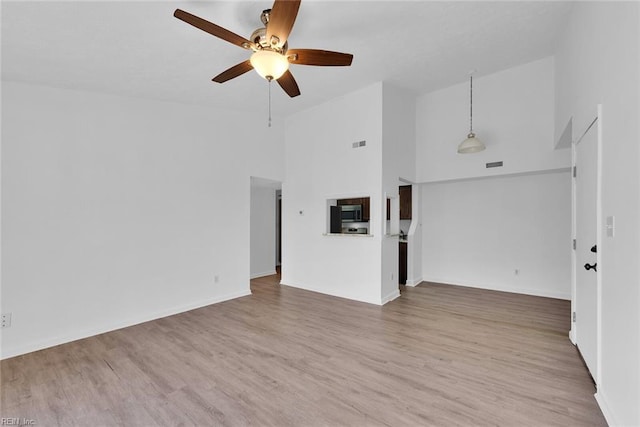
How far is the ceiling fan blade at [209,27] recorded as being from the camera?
192 centimetres

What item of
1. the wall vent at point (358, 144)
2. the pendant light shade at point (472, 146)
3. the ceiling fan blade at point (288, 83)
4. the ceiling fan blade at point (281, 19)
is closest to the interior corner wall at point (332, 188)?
the wall vent at point (358, 144)

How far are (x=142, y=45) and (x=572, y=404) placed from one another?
4.71 m

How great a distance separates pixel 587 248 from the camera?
2500 millimetres

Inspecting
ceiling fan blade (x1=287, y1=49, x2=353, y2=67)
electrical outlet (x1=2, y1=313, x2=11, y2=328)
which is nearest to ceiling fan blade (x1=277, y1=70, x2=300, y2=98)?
ceiling fan blade (x1=287, y1=49, x2=353, y2=67)

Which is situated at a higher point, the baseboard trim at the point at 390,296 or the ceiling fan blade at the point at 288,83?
the ceiling fan blade at the point at 288,83

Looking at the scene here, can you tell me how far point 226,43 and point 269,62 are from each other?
107 centimetres

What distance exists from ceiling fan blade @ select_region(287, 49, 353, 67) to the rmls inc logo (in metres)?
3.26

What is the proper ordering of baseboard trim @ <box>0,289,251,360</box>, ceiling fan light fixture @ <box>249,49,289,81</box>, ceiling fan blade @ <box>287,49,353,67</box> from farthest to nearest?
baseboard trim @ <box>0,289,251,360</box> → ceiling fan blade @ <box>287,49,353,67</box> → ceiling fan light fixture @ <box>249,49,289,81</box>

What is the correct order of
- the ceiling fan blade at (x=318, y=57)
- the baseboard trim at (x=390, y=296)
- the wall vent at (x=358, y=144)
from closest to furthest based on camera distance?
1. the ceiling fan blade at (x=318, y=57)
2. the baseboard trim at (x=390, y=296)
3. the wall vent at (x=358, y=144)

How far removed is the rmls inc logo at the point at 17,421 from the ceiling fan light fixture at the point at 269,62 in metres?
2.99

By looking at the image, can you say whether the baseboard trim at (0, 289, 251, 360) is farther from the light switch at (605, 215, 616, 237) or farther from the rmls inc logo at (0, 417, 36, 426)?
the light switch at (605, 215, 616, 237)

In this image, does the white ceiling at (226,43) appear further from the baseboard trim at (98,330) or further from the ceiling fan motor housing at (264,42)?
the baseboard trim at (98,330)

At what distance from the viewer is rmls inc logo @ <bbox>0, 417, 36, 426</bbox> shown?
191 cm

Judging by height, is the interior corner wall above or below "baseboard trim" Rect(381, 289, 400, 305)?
above
